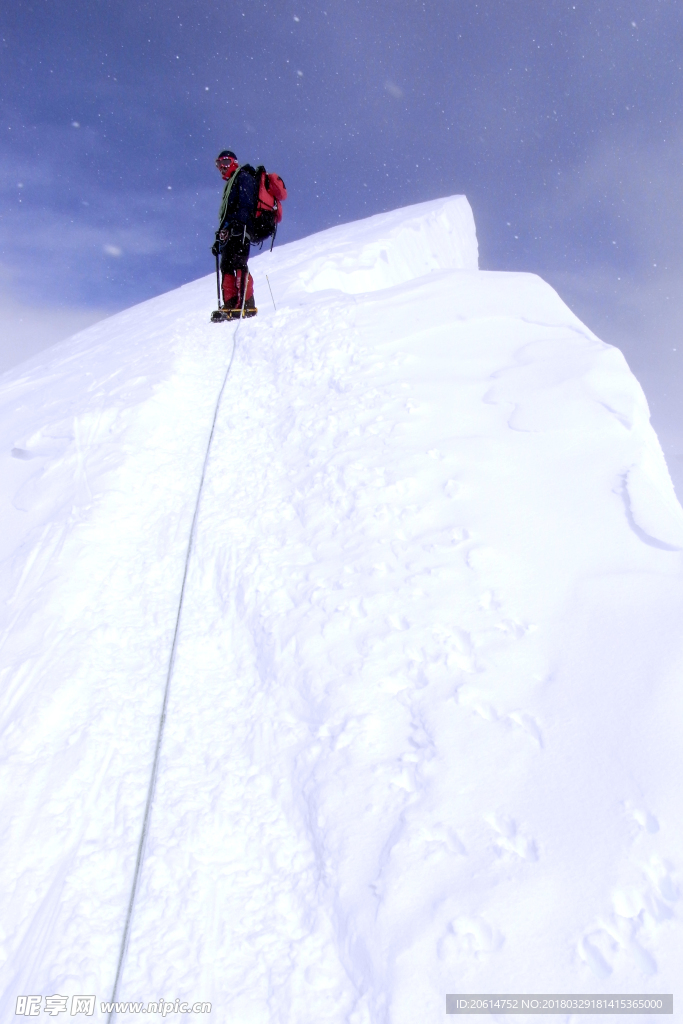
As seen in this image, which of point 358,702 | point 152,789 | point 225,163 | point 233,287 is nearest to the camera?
point 152,789

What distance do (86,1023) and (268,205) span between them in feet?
22.3

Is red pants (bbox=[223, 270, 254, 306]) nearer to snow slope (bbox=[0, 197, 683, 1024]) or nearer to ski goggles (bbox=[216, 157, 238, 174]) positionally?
ski goggles (bbox=[216, 157, 238, 174])

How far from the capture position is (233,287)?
699cm

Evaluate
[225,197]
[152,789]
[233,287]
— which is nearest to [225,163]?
[225,197]

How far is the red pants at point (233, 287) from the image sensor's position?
22.5 feet

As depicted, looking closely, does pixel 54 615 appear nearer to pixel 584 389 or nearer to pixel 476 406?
pixel 476 406

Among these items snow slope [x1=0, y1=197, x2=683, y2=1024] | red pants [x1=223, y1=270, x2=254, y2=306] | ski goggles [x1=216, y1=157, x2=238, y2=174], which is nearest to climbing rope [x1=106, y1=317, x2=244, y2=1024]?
snow slope [x1=0, y1=197, x2=683, y2=1024]

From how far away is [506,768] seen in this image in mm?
1914

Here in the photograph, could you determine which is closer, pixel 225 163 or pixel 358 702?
pixel 358 702

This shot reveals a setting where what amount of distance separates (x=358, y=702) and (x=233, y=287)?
6012 millimetres

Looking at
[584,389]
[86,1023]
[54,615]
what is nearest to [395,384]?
[584,389]

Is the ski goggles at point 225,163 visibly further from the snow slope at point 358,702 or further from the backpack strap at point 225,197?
the snow slope at point 358,702

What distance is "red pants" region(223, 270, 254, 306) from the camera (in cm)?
687

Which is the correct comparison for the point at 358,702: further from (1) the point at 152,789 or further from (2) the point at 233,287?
(2) the point at 233,287
